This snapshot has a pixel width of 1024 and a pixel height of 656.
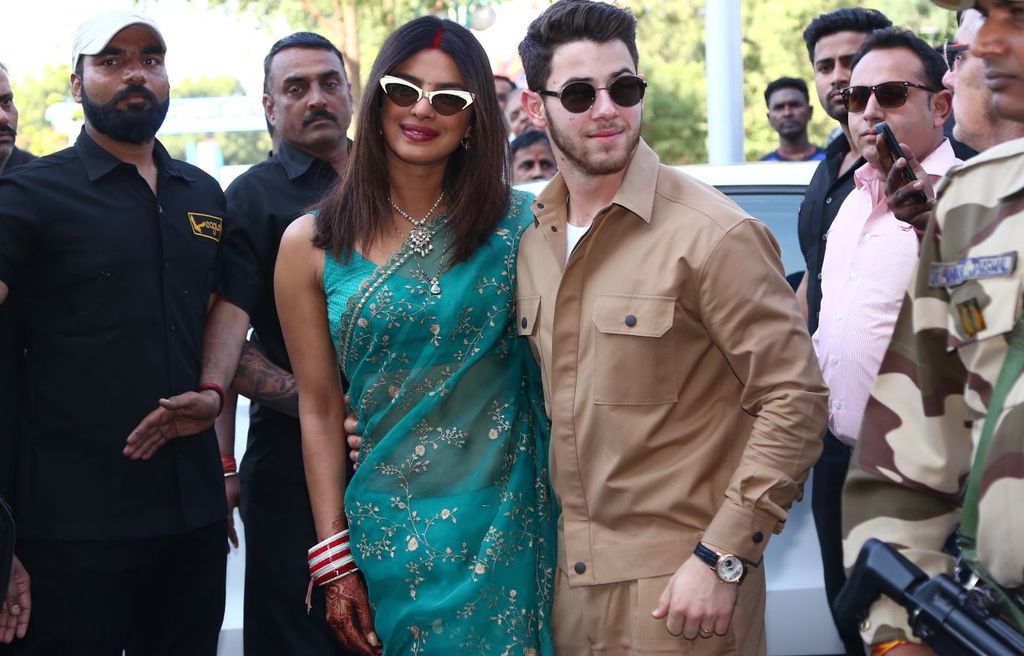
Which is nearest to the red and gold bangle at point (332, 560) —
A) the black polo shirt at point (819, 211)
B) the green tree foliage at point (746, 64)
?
the black polo shirt at point (819, 211)

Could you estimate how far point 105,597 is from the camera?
10.9 ft

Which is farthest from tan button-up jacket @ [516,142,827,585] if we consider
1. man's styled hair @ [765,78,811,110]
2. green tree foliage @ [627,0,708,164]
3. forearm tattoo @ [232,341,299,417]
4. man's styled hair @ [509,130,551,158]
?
green tree foliage @ [627,0,708,164]

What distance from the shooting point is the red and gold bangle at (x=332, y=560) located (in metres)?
2.89

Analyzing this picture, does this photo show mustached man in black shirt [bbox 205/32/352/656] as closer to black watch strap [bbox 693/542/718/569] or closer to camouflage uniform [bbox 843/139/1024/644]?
black watch strap [bbox 693/542/718/569]

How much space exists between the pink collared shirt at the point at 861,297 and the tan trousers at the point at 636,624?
0.79 meters

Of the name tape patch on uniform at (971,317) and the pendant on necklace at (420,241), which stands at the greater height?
the name tape patch on uniform at (971,317)

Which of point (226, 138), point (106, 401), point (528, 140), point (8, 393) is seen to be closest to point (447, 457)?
point (106, 401)

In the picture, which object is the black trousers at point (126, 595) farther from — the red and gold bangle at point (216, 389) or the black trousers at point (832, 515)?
the black trousers at point (832, 515)

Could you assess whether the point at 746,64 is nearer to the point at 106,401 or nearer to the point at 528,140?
→ the point at 528,140

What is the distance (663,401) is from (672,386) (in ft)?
0.12

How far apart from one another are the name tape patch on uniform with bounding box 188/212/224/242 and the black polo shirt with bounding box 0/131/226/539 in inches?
5.0

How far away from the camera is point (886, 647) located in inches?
75.1

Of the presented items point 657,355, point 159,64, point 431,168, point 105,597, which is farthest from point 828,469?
point 159,64

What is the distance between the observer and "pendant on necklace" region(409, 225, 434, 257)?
9.55 feet
